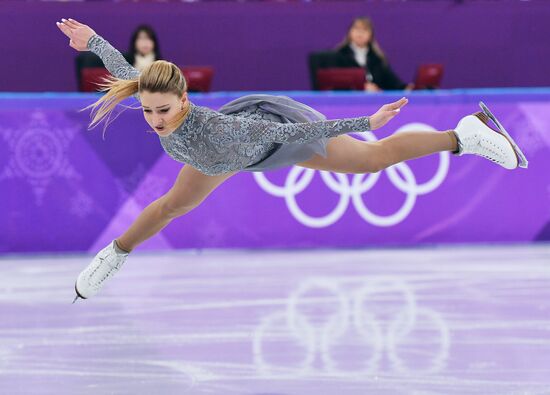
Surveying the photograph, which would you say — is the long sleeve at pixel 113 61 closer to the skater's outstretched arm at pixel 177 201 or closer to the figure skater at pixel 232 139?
the figure skater at pixel 232 139

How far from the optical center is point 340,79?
8633 millimetres

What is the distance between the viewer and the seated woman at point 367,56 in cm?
901

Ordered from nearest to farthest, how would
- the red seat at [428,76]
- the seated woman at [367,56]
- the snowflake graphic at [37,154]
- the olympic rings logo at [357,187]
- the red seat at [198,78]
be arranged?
the snowflake graphic at [37,154] < the olympic rings logo at [357,187] < the red seat at [198,78] < the red seat at [428,76] < the seated woman at [367,56]

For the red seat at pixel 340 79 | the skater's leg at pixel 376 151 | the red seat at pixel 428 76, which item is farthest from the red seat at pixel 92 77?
the skater's leg at pixel 376 151

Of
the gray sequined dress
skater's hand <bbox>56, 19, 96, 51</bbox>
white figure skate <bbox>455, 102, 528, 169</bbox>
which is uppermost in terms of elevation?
skater's hand <bbox>56, 19, 96, 51</bbox>

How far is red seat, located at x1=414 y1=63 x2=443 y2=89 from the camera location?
29.2 ft

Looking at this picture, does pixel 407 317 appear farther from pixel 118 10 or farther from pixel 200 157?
pixel 118 10

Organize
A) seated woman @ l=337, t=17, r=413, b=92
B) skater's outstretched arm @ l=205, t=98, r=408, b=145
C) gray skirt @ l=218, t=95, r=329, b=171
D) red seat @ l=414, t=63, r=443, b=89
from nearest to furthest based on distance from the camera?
skater's outstretched arm @ l=205, t=98, r=408, b=145 → gray skirt @ l=218, t=95, r=329, b=171 → red seat @ l=414, t=63, r=443, b=89 → seated woman @ l=337, t=17, r=413, b=92

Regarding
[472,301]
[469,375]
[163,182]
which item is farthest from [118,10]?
[469,375]

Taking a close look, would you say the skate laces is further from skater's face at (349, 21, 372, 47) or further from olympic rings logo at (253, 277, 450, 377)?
skater's face at (349, 21, 372, 47)

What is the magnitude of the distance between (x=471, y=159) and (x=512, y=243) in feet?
2.40

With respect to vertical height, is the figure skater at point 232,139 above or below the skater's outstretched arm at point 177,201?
above

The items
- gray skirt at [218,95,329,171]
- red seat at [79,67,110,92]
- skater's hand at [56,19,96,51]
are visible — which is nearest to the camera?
gray skirt at [218,95,329,171]

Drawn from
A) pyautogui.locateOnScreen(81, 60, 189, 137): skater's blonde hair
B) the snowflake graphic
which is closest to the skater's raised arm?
pyautogui.locateOnScreen(81, 60, 189, 137): skater's blonde hair
